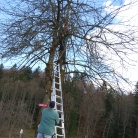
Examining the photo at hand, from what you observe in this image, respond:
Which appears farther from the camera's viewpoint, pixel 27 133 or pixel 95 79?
pixel 27 133

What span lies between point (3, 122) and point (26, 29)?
30.5 m

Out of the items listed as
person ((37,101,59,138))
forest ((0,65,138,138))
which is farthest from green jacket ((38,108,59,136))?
forest ((0,65,138,138))

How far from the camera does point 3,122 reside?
3600cm

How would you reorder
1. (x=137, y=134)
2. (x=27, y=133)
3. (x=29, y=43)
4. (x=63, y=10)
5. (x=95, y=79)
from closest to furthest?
(x=29, y=43) → (x=63, y=10) → (x=95, y=79) → (x=27, y=133) → (x=137, y=134)

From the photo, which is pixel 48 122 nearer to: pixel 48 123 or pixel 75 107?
pixel 48 123

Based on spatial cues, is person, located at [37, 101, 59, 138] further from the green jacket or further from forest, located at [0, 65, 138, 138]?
forest, located at [0, 65, 138, 138]

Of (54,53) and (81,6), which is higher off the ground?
(81,6)

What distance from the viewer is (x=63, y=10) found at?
8062 mm

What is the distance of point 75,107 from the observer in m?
21.4

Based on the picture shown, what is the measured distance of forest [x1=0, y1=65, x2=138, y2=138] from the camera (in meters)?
9.02

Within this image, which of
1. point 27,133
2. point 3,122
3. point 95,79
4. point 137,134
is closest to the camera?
point 95,79

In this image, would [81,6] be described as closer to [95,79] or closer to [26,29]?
[26,29]

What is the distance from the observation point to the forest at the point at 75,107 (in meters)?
9.02

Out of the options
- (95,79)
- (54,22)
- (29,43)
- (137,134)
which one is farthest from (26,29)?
(137,134)
